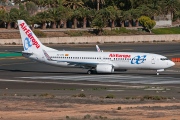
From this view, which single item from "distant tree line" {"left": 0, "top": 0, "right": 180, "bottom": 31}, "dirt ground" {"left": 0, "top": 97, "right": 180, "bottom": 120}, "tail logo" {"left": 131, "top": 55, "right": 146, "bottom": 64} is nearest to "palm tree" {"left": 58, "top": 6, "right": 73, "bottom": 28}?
"distant tree line" {"left": 0, "top": 0, "right": 180, "bottom": 31}

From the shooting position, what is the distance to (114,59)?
84250mm

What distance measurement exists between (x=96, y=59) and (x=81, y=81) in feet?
37.8

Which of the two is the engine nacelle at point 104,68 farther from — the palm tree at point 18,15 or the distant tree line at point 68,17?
the palm tree at point 18,15

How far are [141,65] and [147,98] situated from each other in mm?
30277

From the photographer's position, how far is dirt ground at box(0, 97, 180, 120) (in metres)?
40.1

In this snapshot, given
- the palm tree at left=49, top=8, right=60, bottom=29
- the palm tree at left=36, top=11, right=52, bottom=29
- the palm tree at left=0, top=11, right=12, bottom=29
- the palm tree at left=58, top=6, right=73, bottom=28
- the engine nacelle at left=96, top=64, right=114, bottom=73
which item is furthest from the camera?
the palm tree at left=58, top=6, right=73, bottom=28

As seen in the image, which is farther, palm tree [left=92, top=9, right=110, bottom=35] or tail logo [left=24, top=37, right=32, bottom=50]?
palm tree [left=92, top=9, right=110, bottom=35]

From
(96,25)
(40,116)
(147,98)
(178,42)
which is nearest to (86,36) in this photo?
(96,25)

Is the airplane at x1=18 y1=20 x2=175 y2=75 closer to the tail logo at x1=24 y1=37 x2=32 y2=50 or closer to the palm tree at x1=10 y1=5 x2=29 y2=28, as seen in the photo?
the tail logo at x1=24 y1=37 x2=32 y2=50

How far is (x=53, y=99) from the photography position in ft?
170

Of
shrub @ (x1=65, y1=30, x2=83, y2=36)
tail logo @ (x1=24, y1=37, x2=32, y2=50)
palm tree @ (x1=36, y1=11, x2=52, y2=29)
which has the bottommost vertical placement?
shrub @ (x1=65, y1=30, x2=83, y2=36)

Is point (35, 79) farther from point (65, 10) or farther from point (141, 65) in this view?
point (65, 10)

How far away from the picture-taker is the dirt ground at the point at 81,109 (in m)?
40.1

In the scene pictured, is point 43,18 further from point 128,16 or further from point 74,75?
point 74,75
